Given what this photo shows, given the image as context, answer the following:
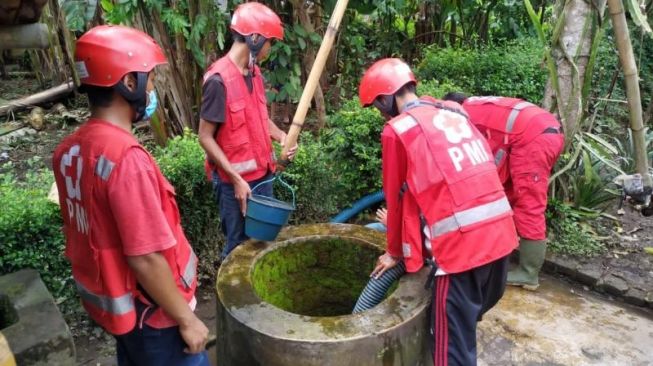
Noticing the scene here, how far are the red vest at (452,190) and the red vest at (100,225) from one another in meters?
1.10

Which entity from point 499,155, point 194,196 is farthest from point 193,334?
point 499,155

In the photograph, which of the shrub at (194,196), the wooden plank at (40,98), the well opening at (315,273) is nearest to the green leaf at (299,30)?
the shrub at (194,196)

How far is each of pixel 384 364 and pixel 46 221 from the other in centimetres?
210

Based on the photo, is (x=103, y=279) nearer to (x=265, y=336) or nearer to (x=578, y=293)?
(x=265, y=336)

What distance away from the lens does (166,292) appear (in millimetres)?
1818

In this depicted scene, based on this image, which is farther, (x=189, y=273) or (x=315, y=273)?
(x=315, y=273)

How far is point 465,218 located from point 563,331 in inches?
66.5

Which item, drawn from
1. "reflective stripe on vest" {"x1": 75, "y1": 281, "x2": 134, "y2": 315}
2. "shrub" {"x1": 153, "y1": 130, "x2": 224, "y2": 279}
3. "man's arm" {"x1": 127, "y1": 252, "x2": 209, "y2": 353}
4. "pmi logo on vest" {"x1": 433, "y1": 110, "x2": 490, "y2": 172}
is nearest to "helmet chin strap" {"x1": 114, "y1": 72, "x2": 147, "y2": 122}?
"man's arm" {"x1": 127, "y1": 252, "x2": 209, "y2": 353}

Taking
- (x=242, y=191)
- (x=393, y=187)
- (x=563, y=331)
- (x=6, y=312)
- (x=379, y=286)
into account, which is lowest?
(x=563, y=331)

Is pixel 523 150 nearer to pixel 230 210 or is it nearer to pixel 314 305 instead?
pixel 314 305

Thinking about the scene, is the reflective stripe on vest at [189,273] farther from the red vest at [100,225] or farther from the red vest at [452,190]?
the red vest at [452,190]

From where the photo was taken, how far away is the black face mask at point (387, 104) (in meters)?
2.70

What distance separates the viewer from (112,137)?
1.75m

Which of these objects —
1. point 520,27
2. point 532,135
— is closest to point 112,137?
point 532,135
